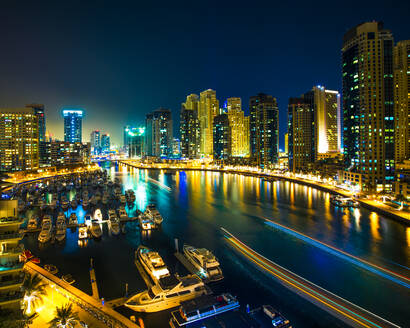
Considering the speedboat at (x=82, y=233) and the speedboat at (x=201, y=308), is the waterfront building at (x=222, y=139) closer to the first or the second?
the speedboat at (x=82, y=233)

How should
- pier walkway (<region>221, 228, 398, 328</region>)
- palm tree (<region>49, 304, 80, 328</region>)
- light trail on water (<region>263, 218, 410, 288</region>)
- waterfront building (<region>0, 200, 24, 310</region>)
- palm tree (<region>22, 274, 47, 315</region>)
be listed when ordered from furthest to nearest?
light trail on water (<region>263, 218, 410, 288</region>) → pier walkway (<region>221, 228, 398, 328</region>) → palm tree (<region>22, 274, 47, 315</region>) → palm tree (<region>49, 304, 80, 328</region>) → waterfront building (<region>0, 200, 24, 310</region>)

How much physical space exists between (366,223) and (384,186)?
21.1 metres

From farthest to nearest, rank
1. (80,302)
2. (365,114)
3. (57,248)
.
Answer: (365,114)
(57,248)
(80,302)

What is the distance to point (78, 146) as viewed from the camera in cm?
12394

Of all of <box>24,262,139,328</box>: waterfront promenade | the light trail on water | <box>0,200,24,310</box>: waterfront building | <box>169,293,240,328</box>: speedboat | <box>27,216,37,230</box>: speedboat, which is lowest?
the light trail on water

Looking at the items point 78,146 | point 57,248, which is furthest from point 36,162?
point 57,248

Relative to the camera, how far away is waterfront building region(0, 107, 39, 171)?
8206cm

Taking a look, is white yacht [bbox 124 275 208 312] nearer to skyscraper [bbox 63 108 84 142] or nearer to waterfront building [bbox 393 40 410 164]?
waterfront building [bbox 393 40 410 164]

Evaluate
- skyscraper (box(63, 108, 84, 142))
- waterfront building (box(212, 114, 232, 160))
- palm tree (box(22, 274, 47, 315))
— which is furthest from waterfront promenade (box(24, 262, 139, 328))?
skyscraper (box(63, 108, 84, 142))

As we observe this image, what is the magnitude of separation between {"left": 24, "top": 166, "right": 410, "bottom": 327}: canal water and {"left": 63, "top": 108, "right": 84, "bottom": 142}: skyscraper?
556ft

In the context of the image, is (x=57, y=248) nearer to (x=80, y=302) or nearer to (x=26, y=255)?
(x=26, y=255)

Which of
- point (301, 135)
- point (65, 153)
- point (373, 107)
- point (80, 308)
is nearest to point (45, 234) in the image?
point (80, 308)

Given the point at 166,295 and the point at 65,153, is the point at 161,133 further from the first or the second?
the point at 166,295

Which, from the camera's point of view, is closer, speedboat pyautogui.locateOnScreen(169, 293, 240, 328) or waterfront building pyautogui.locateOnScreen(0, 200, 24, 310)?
waterfront building pyautogui.locateOnScreen(0, 200, 24, 310)
